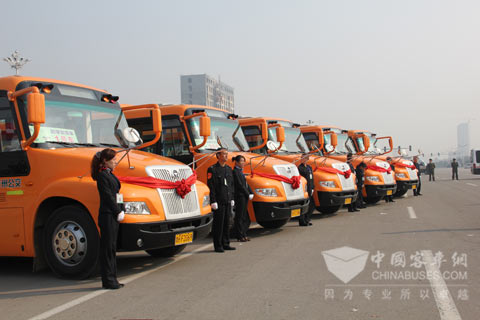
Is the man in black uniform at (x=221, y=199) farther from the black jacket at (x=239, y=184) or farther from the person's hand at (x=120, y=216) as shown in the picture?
the person's hand at (x=120, y=216)

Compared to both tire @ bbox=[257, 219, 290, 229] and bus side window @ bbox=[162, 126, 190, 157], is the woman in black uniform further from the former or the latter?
tire @ bbox=[257, 219, 290, 229]

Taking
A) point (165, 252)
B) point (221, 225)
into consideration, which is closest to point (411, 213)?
point (221, 225)

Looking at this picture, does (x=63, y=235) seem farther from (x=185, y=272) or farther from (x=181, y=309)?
(x=181, y=309)

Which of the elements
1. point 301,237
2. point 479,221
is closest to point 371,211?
point 479,221

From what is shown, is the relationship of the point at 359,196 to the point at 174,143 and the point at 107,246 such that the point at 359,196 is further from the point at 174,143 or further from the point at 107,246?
the point at 107,246

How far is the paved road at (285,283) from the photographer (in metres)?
5.04

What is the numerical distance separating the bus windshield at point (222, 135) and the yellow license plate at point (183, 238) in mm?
3550

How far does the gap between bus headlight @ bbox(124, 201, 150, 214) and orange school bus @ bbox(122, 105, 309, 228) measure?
11.0ft

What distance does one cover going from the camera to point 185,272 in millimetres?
7102

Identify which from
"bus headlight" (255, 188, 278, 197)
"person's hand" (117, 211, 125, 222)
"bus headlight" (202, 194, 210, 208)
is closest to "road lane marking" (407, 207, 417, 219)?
"bus headlight" (255, 188, 278, 197)

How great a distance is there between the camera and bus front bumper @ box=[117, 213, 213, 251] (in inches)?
260

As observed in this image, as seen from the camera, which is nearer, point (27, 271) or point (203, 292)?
point (203, 292)

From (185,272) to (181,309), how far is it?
1.96 meters

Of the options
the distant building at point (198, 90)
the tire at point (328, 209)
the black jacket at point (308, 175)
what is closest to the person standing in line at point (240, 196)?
the black jacket at point (308, 175)
